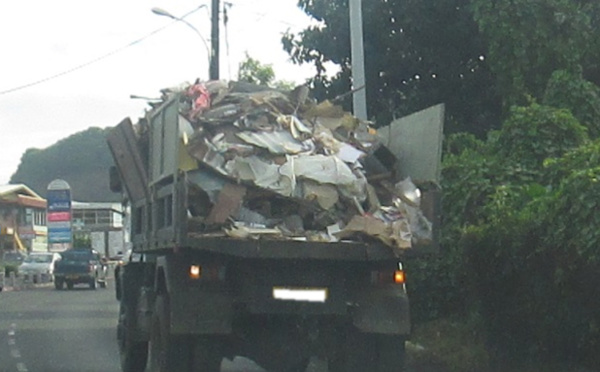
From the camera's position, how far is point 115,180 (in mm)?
15977

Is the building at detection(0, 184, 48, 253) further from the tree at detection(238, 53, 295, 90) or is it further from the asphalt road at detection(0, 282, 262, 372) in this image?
the asphalt road at detection(0, 282, 262, 372)

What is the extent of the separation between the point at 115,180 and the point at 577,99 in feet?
29.0

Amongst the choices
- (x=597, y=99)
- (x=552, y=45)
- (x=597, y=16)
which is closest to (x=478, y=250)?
(x=597, y=99)

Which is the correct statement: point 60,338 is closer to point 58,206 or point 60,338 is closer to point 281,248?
point 281,248

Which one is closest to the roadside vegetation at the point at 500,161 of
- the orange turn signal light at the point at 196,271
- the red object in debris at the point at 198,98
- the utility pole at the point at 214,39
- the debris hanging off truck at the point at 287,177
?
the debris hanging off truck at the point at 287,177

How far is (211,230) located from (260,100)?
7.05 ft

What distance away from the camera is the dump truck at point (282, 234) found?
11.1 meters

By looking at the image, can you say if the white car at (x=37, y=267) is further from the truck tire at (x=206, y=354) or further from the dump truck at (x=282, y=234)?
the truck tire at (x=206, y=354)

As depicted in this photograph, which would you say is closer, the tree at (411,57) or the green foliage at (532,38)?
the green foliage at (532,38)

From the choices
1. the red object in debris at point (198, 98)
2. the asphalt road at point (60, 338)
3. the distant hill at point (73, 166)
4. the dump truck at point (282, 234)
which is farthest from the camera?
the distant hill at point (73, 166)

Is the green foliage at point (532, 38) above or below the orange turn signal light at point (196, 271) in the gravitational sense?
above

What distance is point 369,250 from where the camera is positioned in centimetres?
1096

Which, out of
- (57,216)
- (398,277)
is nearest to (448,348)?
(398,277)

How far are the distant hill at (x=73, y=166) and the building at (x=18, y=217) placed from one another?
27.7m
